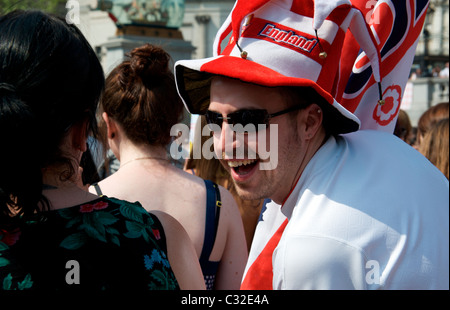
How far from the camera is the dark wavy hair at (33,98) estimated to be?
4.84 feet

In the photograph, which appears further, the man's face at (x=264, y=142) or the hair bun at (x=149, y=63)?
the hair bun at (x=149, y=63)

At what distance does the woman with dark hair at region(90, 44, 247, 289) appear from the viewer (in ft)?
8.81

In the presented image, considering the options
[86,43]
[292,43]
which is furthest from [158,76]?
[86,43]

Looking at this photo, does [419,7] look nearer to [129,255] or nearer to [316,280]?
[316,280]

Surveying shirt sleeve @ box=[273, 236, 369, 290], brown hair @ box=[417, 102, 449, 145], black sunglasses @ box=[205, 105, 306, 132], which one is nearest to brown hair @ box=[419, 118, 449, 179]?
brown hair @ box=[417, 102, 449, 145]

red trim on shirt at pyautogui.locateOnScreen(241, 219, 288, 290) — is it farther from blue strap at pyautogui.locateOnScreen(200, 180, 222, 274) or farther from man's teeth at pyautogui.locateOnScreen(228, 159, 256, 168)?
blue strap at pyautogui.locateOnScreen(200, 180, 222, 274)

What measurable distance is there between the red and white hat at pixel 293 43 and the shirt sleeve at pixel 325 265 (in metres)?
0.51

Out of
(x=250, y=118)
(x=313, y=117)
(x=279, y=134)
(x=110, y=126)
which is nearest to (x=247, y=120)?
(x=250, y=118)

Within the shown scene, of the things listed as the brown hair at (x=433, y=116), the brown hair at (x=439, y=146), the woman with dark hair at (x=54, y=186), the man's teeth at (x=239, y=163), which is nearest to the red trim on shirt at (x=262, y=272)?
the man's teeth at (x=239, y=163)

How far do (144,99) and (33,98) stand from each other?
123 cm

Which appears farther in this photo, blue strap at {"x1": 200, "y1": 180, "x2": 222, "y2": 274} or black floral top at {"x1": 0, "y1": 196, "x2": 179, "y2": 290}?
blue strap at {"x1": 200, "y1": 180, "x2": 222, "y2": 274}

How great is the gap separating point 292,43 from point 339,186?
1.80 ft

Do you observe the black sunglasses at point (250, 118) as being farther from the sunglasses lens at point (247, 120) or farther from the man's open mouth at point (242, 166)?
the man's open mouth at point (242, 166)

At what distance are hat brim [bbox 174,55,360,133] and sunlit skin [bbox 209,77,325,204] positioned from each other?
7cm
